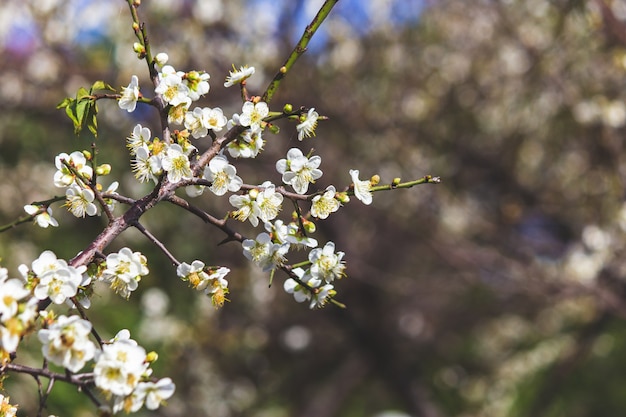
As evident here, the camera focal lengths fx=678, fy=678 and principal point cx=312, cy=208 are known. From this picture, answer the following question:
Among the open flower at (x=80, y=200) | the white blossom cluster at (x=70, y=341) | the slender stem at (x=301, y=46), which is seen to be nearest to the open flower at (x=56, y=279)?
the white blossom cluster at (x=70, y=341)

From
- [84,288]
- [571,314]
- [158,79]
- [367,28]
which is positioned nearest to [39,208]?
[84,288]

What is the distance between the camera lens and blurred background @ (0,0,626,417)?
371 centimetres

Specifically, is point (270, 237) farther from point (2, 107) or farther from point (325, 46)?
point (2, 107)

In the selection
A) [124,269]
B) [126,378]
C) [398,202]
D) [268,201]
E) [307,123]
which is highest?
[398,202]

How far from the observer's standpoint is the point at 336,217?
4473 mm

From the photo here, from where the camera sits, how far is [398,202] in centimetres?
533

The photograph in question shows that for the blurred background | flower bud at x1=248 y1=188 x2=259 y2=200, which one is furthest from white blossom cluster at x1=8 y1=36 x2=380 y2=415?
the blurred background

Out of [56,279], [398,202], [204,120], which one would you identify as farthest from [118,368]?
[398,202]

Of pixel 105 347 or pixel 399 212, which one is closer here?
pixel 105 347

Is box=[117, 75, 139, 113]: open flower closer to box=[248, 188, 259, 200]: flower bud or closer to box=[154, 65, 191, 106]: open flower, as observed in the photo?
box=[154, 65, 191, 106]: open flower

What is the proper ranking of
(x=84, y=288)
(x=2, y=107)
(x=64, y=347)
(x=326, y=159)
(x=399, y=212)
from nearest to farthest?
(x=64, y=347)
(x=84, y=288)
(x=326, y=159)
(x=2, y=107)
(x=399, y=212)

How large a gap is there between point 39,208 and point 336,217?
356cm

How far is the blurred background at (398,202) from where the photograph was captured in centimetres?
371

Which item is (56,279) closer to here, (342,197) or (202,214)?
(202,214)
